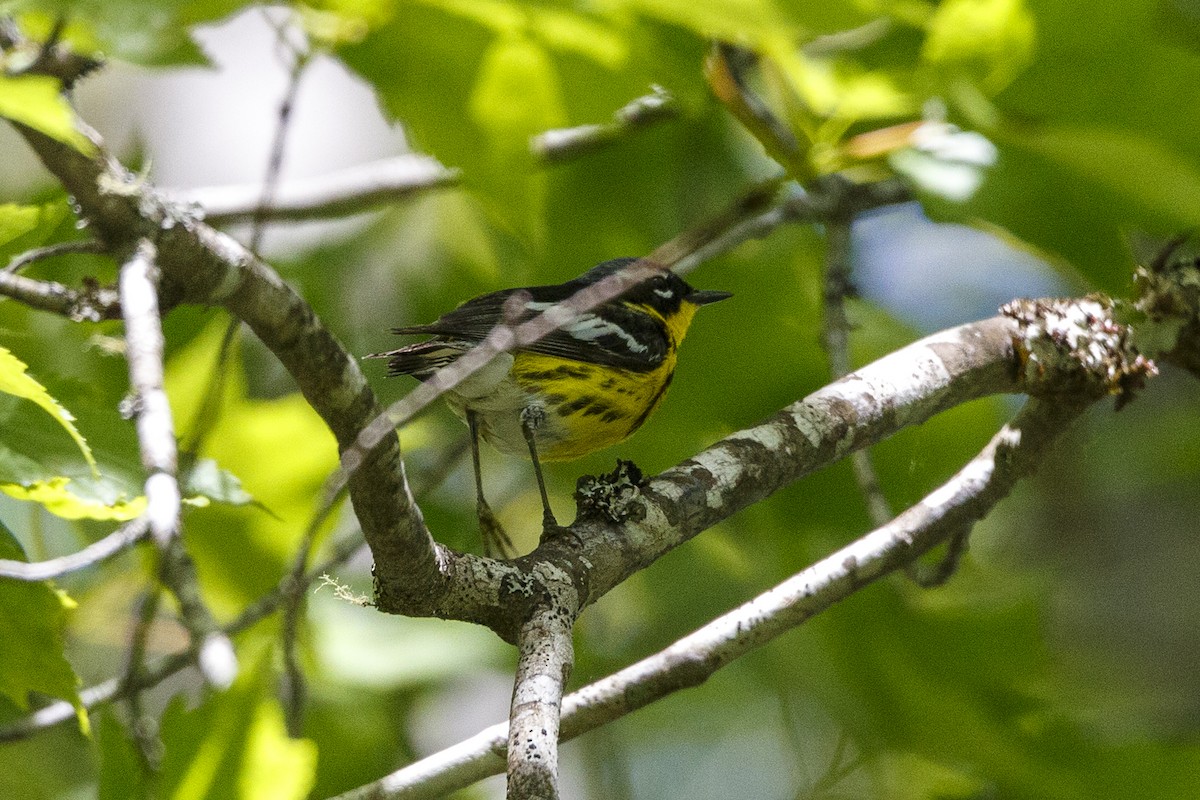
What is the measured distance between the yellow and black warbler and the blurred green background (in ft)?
0.58

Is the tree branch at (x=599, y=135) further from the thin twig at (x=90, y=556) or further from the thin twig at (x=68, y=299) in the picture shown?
the thin twig at (x=90, y=556)

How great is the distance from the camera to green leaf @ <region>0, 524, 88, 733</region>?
1.70m

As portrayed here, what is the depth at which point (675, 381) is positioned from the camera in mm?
3146

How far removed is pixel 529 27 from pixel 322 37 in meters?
0.41

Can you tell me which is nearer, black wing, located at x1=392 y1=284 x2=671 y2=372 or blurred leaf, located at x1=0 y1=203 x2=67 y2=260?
blurred leaf, located at x1=0 y1=203 x2=67 y2=260

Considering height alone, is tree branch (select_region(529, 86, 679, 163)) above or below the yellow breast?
above

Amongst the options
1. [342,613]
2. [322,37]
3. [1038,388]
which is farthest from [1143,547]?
[322,37]

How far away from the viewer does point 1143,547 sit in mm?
5680

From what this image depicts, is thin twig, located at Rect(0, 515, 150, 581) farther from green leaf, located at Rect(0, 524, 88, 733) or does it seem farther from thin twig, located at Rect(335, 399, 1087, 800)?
thin twig, located at Rect(335, 399, 1087, 800)

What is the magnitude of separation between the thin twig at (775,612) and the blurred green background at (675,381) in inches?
9.4

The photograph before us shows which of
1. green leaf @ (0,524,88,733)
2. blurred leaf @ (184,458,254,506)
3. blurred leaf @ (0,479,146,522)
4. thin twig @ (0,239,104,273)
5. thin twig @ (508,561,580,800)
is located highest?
thin twig @ (0,239,104,273)

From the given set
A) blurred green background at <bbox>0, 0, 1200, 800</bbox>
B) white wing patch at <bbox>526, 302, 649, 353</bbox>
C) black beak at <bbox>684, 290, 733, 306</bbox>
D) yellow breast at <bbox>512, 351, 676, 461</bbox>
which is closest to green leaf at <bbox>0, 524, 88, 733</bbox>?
blurred green background at <bbox>0, 0, 1200, 800</bbox>

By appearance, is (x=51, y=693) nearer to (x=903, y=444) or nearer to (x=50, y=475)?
(x=50, y=475)

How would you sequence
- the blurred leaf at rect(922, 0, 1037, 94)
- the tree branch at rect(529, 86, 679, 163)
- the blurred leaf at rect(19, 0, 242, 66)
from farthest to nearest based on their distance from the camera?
the tree branch at rect(529, 86, 679, 163) → the blurred leaf at rect(922, 0, 1037, 94) → the blurred leaf at rect(19, 0, 242, 66)
